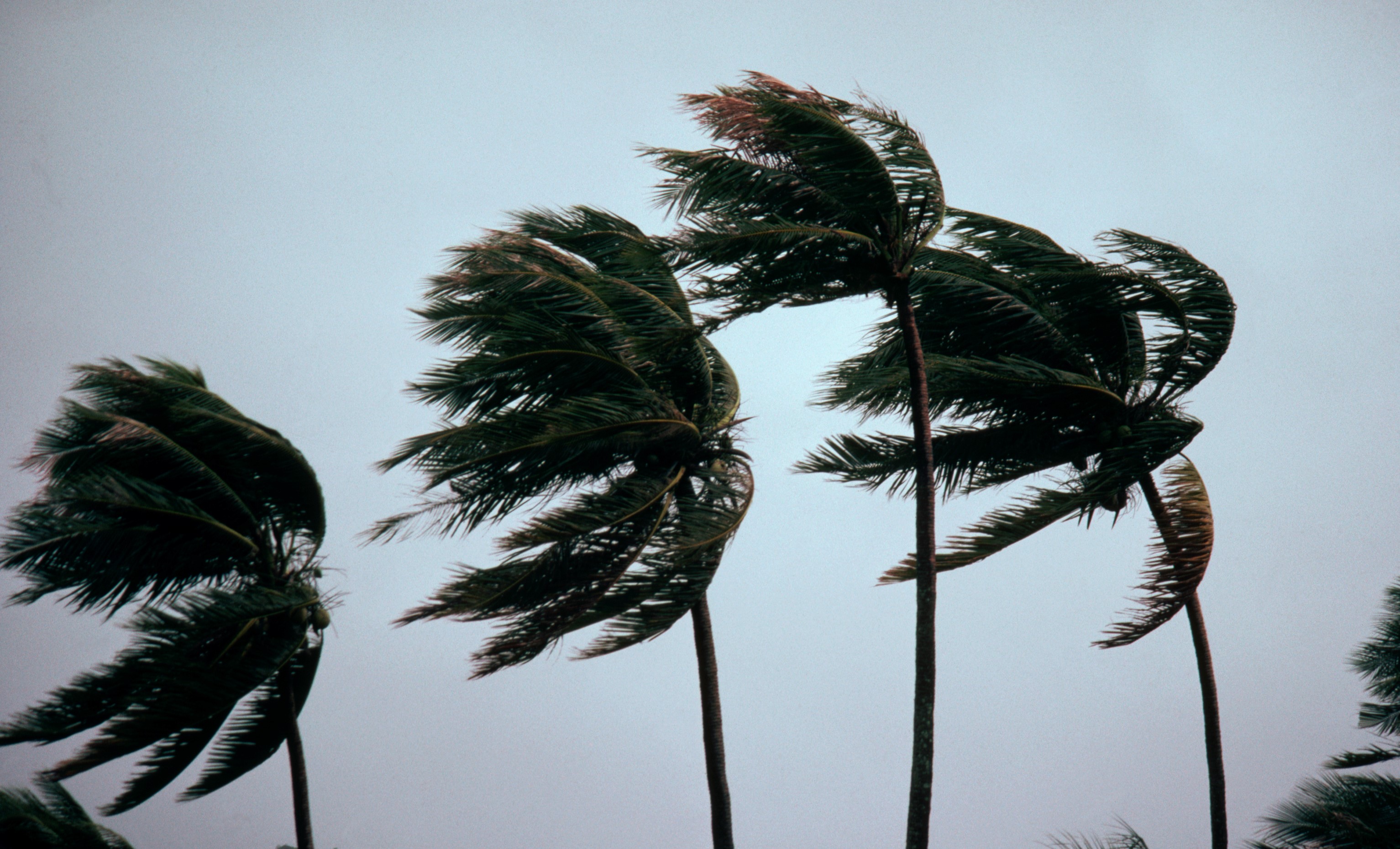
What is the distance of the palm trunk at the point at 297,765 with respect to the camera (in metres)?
10.7

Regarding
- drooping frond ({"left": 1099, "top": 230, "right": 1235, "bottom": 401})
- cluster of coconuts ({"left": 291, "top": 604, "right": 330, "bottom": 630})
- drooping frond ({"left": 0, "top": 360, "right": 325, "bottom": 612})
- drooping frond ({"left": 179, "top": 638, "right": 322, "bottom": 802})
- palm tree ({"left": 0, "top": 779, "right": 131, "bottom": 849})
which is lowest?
palm tree ({"left": 0, "top": 779, "right": 131, "bottom": 849})

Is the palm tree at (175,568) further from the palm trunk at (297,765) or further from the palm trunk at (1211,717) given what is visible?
the palm trunk at (1211,717)

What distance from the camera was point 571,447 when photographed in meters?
9.19

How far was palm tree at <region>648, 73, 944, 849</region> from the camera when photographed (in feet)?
28.3

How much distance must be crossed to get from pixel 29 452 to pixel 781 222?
7515 mm

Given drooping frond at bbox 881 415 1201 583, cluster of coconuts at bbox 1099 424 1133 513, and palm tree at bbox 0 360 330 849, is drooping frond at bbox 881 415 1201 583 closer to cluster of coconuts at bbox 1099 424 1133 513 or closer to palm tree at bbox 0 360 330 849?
cluster of coconuts at bbox 1099 424 1133 513

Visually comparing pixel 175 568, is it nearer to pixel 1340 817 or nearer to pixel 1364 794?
pixel 1340 817

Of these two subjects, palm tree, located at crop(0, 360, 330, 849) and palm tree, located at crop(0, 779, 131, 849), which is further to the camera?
palm tree, located at crop(0, 779, 131, 849)

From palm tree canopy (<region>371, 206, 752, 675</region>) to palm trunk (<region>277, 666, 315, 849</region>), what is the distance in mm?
2508

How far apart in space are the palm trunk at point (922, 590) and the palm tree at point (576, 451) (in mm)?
1716

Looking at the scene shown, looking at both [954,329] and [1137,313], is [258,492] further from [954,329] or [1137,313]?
[1137,313]

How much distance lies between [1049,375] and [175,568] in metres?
8.80

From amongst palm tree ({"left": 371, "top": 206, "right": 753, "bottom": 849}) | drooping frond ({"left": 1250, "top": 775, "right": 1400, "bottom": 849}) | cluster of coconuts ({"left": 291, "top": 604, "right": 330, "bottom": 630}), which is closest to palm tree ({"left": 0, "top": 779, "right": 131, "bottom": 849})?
cluster of coconuts ({"left": 291, "top": 604, "right": 330, "bottom": 630})

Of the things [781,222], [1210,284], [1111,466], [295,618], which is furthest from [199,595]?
[1210,284]
